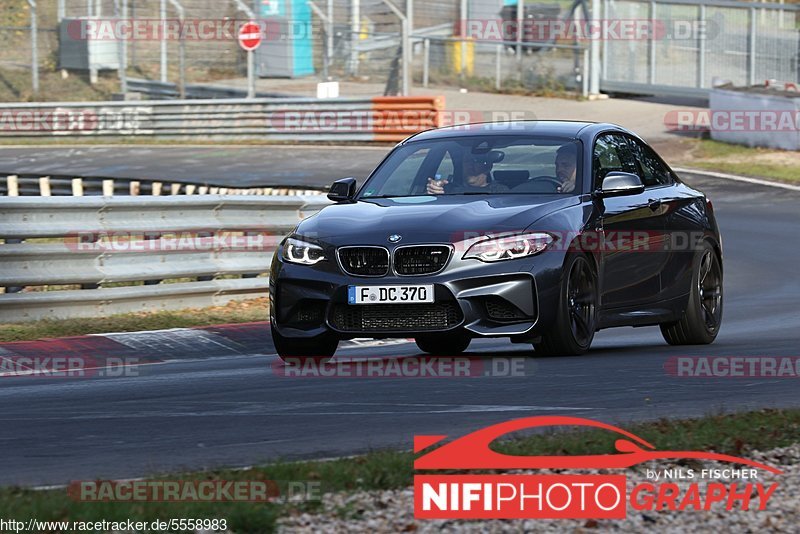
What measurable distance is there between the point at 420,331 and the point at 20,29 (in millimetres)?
30087

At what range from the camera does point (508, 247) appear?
920 cm

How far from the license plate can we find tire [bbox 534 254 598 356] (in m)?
0.80

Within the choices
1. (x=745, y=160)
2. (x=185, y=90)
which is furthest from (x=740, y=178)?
(x=185, y=90)

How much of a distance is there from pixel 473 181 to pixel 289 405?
2.77 metres

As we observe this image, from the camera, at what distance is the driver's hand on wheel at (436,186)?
10.2 meters

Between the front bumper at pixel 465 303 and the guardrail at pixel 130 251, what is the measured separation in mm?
3356

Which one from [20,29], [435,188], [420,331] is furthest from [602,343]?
[20,29]

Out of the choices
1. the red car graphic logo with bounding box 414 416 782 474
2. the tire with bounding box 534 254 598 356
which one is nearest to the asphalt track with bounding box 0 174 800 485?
the tire with bounding box 534 254 598 356

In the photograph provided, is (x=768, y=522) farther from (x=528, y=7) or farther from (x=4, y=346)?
(x=528, y=7)

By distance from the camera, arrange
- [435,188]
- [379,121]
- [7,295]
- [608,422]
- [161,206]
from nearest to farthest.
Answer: [608,422] → [435,188] → [7,295] → [161,206] → [379,121]

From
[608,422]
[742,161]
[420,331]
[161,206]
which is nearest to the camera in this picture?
[608,422]

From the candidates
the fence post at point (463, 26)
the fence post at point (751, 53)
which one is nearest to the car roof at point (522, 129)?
the fence post at point (751, 53)

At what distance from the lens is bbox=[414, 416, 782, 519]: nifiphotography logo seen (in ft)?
17.4

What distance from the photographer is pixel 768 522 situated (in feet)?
17.4
